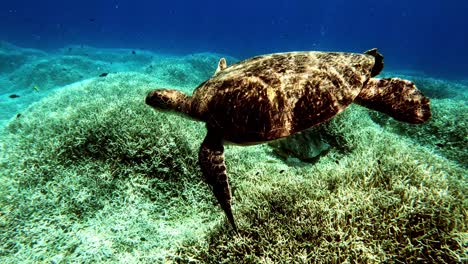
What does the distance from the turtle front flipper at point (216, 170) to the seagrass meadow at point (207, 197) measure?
0.52 metres

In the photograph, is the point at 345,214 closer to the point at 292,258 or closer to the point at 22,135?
the point at 292,258

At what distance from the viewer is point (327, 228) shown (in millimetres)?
2705

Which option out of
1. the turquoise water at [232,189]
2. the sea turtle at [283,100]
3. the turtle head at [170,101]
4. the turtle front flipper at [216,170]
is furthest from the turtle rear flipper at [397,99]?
the turtle head at [170,101]

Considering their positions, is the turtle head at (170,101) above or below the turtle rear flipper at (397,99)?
below

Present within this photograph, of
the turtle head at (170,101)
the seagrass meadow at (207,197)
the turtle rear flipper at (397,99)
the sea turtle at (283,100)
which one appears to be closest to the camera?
the seagrass meadow at (207,197)

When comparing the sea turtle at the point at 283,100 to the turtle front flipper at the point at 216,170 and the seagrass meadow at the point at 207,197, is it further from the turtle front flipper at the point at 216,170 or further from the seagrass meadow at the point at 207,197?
the seagrass meadow at the point at 207,197

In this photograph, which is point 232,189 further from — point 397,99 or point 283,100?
point 397,99

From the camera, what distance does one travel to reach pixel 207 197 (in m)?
4.03

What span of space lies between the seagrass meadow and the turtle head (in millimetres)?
1015

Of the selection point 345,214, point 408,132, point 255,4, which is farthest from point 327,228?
point 255,4

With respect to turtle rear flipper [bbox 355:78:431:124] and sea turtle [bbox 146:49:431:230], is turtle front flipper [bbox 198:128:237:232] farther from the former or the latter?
turtle rear flipper [bbox 355:78:431:124]

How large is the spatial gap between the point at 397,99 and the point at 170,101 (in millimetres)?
3376

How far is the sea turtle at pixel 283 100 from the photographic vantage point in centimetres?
288

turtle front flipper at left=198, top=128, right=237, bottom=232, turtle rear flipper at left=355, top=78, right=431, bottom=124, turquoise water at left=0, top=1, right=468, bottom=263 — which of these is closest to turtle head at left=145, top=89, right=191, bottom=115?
turtle front flipper at left=198, top=128, right=237, bottom=232
